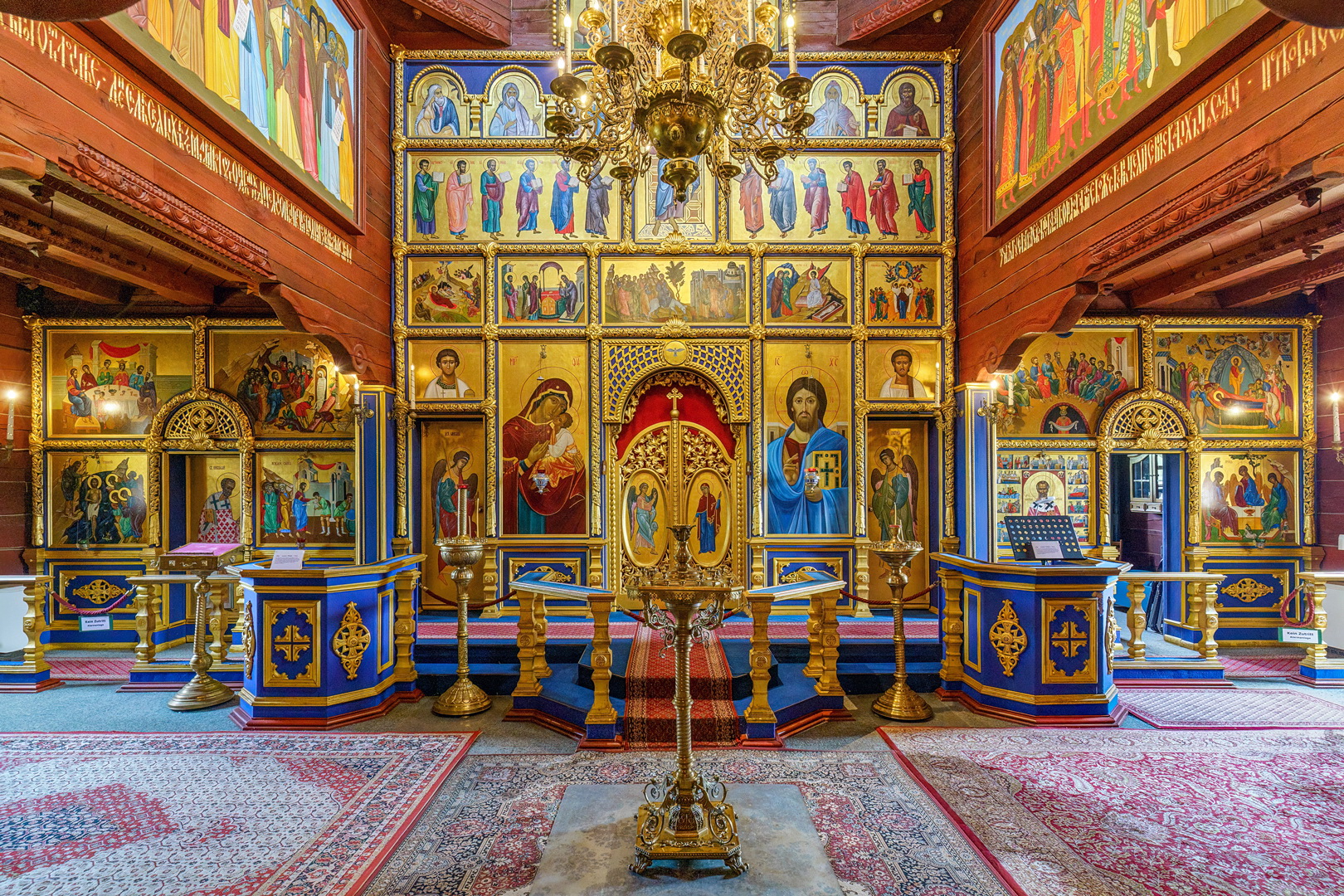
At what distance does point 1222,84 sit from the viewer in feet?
13.5

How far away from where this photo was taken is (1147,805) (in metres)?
4.34

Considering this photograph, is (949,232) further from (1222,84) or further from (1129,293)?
(1222,84)

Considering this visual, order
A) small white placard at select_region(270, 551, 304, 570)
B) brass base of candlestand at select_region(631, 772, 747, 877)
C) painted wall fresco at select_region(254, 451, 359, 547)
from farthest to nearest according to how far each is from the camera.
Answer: painted wall fresco at select_region(254, 451, 359, 547), small white placard at select_region(270, 551, 304, 570), brass base of candlestand at select_region(631, 772, 747, 877)

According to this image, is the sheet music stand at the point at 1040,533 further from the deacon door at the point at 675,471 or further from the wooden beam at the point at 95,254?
the wooden beam at the point at 95,254

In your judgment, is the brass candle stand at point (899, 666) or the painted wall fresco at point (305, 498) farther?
the painted wall fresco at point (305, 498)

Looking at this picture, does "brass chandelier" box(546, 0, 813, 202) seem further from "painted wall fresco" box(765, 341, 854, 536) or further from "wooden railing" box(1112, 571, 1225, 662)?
"wooden railing" box(1112, 571, 1225, 662)

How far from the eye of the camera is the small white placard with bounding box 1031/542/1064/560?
19.9 feet

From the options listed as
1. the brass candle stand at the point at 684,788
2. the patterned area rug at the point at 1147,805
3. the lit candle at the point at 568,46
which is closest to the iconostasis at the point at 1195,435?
the patterned area rug at the point at 1147,805

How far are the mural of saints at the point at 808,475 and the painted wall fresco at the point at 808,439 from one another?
0.01m

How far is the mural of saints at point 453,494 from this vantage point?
8.65m

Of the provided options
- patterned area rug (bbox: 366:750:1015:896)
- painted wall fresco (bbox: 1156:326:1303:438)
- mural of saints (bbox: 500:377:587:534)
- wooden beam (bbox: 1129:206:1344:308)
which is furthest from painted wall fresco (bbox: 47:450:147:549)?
painted wall fresco (bbox: 1156:326:1303:438)

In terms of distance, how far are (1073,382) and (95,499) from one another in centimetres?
1255

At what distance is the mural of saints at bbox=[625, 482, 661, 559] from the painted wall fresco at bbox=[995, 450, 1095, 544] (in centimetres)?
434

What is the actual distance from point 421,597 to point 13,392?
5208 mm
